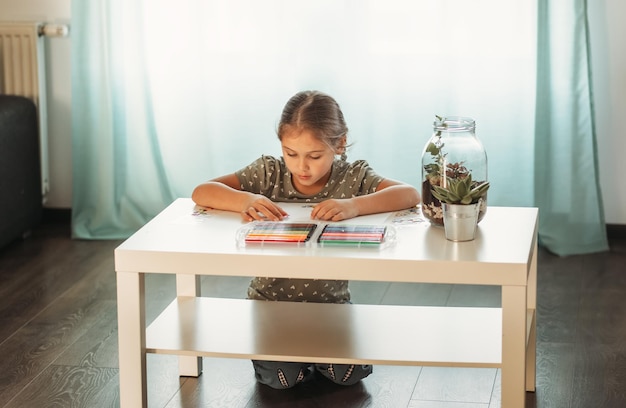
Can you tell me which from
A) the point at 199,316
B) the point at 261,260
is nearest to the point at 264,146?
the point at 199,316

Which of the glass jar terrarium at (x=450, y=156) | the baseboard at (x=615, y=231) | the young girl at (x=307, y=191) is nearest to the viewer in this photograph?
the glass jar terrarium at (x=450, y=156)

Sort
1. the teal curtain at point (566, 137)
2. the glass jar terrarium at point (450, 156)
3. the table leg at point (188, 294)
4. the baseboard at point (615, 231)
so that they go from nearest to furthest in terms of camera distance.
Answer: the glass jar terrarium at point (450, 156) → the table leg at point (188, 294) → the teal curtain at point (566, 137) → the baseboard at point (615, 231)

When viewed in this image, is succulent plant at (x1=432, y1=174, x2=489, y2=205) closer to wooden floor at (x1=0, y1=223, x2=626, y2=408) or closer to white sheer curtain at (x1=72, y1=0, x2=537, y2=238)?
wooden floor at (x1=0, y1=223, x2=626, y2=408)

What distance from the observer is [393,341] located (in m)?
2.02

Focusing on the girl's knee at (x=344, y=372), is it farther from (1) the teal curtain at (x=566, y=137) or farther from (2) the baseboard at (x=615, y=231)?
(2) the baseboard at (x=615, y=231)

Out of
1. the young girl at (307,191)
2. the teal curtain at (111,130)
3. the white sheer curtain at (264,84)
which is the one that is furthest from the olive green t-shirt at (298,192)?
the teal curtain at (111,130)

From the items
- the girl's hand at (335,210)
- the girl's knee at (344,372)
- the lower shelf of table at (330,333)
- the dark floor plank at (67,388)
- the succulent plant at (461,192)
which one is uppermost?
the succulent plant at (461,192)

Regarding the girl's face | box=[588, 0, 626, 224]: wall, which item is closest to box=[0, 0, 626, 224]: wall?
box=[588, 0, 626, 224]: wall

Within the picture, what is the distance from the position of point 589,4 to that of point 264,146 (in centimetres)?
117

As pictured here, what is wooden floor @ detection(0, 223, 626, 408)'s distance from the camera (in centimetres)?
227

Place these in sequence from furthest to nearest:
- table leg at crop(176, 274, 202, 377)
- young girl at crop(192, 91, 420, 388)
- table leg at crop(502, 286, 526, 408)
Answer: table leg at crop(176, 274, 202, 377), young girl at crop(192, 91, 420, 388), table leg at crop(502, 286, 526, 408)

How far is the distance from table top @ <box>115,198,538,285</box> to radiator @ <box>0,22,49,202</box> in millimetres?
1744

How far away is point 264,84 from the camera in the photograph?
11.6 ft

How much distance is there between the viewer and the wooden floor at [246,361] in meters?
2.27
